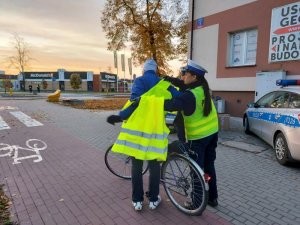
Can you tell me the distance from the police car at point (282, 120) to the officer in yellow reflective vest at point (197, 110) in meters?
2.40

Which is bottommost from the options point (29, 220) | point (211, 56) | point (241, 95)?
point (29, 220)

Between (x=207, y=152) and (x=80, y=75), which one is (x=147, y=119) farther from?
(x=80, y=75)

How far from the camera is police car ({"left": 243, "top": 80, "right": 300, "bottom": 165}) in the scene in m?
4.77

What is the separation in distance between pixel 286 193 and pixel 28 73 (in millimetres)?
78302

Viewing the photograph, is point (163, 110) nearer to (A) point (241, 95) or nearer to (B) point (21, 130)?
(B) point (21, 130)


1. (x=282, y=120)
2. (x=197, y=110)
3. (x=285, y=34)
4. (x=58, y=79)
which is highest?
(x=285, y=34)

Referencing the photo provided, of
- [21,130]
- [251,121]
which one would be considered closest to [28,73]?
[21,130]

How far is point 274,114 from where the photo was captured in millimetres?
5656

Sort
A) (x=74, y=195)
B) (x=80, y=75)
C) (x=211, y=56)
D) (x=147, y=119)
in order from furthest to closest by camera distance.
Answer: (x=80, y=75) → (x=211, y=56) → (x=74, y=195) → (x=147, y=119)

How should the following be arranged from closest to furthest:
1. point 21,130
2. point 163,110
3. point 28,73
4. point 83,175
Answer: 1. point 163,110
2. point 83,175
3. point 21,130
4. point 28,73

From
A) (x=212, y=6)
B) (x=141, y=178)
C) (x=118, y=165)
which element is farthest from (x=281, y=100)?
(x=212, y=6)

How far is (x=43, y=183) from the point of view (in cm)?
420

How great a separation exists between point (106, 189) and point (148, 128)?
163cm

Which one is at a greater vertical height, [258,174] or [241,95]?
Result: [241,95]
